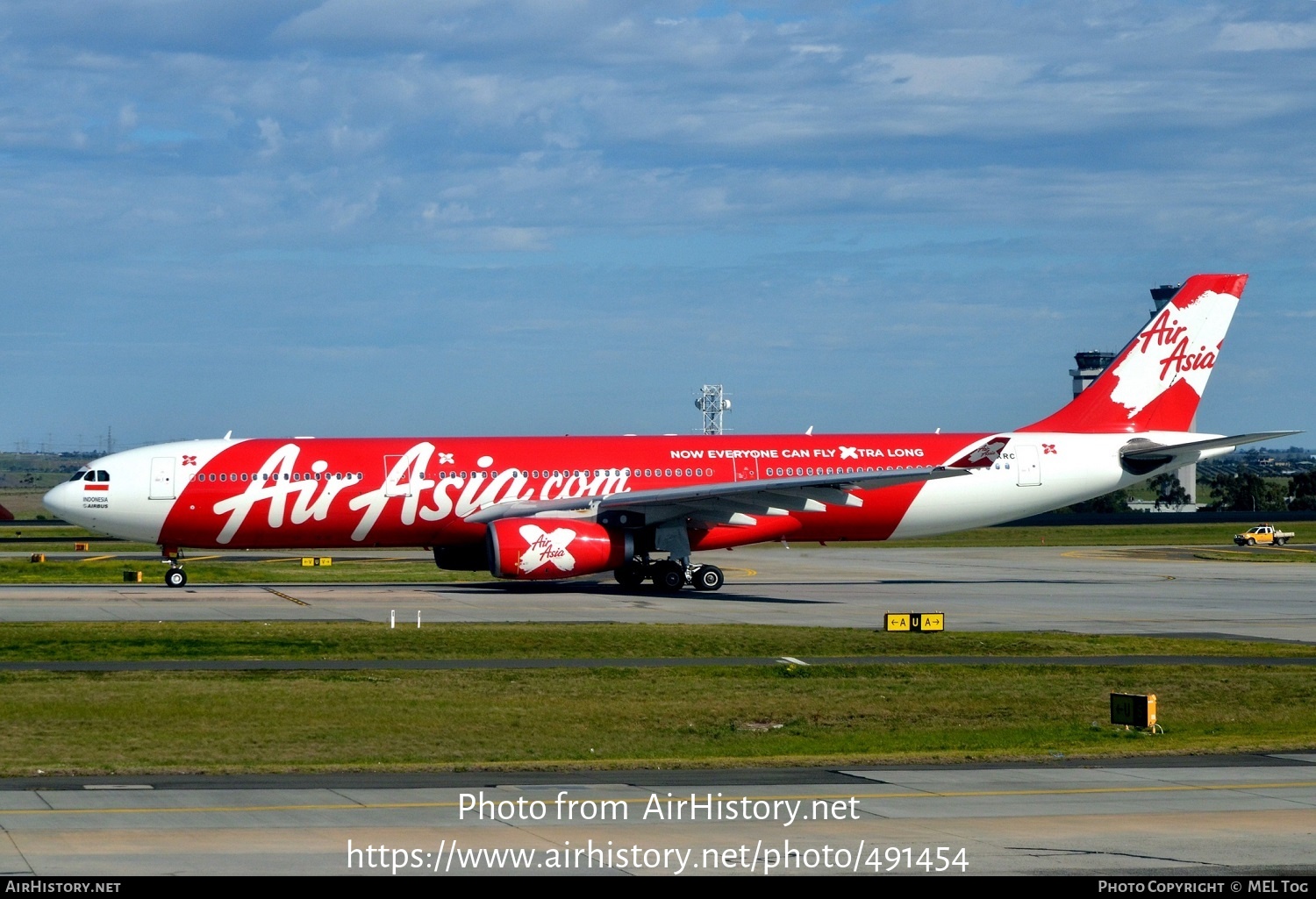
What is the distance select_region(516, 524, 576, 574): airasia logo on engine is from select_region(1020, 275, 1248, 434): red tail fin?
1668cm

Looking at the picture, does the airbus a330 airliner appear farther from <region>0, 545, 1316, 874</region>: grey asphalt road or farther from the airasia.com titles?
<region>0, 545, 1316, 874</region>: grey asphalt road

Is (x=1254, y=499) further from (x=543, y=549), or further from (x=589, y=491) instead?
(x=543, y=549)

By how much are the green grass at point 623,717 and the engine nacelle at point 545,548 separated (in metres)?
15.0

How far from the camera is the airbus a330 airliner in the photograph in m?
42.9

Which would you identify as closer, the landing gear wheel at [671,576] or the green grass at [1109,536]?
the landing gear wheel at [671,576]

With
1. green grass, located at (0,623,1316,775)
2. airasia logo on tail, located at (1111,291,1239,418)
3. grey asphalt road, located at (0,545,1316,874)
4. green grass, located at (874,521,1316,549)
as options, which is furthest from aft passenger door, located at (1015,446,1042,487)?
green grass, located at (874,521,1316,549)

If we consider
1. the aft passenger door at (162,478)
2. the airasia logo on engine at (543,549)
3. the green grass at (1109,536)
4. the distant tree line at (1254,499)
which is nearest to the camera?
the airasia logo on engine at (543,549)

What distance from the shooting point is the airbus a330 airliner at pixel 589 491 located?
42.9m

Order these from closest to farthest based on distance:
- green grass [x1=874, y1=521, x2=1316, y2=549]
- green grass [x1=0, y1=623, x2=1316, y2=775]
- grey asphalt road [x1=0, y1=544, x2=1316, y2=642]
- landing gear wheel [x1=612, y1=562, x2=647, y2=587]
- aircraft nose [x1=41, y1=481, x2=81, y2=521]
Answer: green grass [x1=0, y1=623, x2=1316, y2=775] → grey asphalt road [x1=0, y1=544, x2=1316, y2=642] → aircraft nose [x1=41, y1=481, x2=81, y2=521] → landing gear wheel [x1=612, y1=562, x2=647, y2=587] → green grass [x1=874, y1=521, x2=1316, y2=549]

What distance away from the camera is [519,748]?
737 inches

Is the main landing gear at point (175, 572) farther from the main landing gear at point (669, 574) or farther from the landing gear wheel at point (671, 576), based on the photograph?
the landing gear wheel at point (671, 576)

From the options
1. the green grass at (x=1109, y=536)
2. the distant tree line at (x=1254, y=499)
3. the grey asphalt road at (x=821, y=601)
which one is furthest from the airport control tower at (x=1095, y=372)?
the grey asphalt road at (x=821, y=601)
